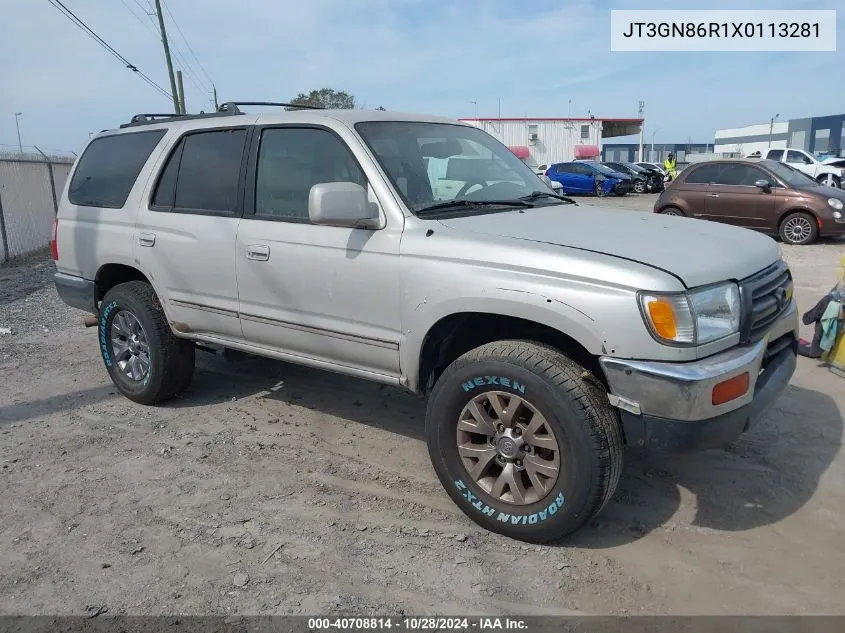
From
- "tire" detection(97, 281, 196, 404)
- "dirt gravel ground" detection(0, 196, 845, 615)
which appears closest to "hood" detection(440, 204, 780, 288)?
"dirt gravel ground" detection(0, 196, 845, 615)

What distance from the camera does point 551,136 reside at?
4500 centimetres

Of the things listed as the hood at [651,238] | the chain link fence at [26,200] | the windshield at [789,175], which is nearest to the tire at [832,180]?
the windshield at [789,175]

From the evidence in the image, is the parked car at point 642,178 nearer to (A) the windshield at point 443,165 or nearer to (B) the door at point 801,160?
(B) the door at point 801,160

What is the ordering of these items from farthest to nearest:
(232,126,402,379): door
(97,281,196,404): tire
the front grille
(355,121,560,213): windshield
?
1. (97,281,196,404): tire
2. (355,121,560,213): windshield
3. (232,126,402,379): door
4. the front grille

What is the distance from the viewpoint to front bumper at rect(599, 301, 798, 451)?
8.49ft

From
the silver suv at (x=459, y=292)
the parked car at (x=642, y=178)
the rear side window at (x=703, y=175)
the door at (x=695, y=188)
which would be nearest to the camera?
the silver suv at (x=459, y=292)

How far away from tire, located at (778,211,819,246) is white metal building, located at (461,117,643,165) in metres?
32.8

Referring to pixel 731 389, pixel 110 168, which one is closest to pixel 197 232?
pixel 110 168

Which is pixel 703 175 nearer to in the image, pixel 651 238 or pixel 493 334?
pixel 651 238

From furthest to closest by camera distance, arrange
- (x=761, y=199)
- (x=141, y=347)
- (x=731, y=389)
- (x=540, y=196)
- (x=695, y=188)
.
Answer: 1. (x=695, y=188)
2. (x=761, y=199)
3. (x=141, y=347)
4. (x=540, y=196)
5. (x=731, y=389)

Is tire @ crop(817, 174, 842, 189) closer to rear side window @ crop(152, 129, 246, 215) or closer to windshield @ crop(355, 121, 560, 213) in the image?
windshield @ crop(355, 121, 560, 213)

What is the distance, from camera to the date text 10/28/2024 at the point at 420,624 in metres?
2.56

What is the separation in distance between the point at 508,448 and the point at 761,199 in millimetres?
10869

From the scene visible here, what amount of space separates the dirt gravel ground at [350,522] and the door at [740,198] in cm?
784
